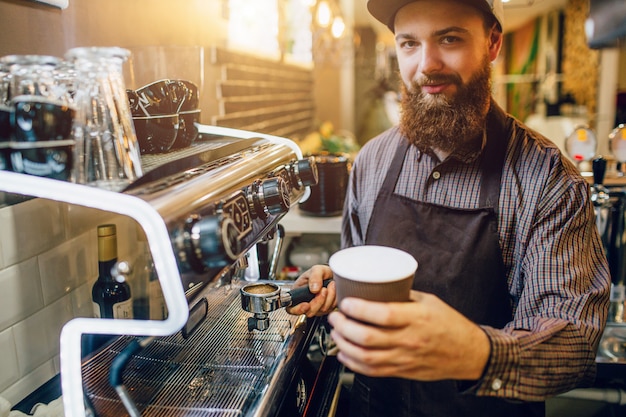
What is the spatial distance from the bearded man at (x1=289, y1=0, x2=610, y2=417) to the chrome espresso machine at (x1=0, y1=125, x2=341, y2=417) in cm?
19

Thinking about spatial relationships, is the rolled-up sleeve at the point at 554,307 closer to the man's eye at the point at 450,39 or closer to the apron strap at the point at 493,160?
the apron strap at the point at 493,160

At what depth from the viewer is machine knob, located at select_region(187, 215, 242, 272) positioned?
0.84 meters

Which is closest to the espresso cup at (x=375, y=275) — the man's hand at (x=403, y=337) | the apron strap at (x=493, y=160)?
the man's hand at (x=403, y=337)

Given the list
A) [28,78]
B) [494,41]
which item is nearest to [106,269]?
[28,78]

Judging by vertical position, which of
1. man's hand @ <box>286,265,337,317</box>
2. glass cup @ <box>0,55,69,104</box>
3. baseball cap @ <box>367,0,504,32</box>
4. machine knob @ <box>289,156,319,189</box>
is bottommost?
man's hand @ <box>286,265,337,317</box>

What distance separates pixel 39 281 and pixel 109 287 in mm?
165

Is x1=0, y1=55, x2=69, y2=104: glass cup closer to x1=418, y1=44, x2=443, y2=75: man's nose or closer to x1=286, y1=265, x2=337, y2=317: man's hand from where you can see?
x1=286, y1=265, x2=337, y2=317: man's hand

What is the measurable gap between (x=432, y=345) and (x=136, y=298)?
1.74ft

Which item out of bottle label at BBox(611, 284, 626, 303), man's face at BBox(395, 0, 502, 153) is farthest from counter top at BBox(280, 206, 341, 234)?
bottle label at BBox(611, 284, 626, 303)

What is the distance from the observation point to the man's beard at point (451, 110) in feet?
4.94

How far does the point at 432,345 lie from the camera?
2.77 ft

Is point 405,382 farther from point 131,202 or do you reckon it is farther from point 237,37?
point 237,37

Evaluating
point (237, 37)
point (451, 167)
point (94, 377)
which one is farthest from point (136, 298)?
point (237, 37)

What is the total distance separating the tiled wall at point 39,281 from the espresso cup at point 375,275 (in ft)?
1.57
